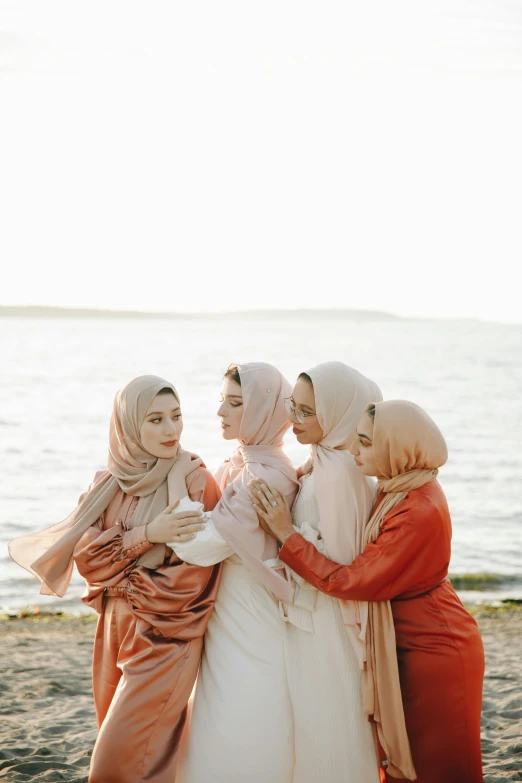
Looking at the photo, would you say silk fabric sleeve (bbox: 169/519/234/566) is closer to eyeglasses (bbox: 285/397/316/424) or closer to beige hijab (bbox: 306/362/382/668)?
beige hijab (bbox: 306/362/382/668)

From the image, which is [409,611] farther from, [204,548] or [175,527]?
[175,527]

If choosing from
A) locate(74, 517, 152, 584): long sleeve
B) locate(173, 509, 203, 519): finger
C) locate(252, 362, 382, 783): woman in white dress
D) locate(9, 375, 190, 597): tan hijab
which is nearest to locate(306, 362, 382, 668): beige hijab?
locate(252, 362, 382, 783): woman in white dress

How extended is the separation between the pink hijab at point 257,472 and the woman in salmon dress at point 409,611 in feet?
0.34

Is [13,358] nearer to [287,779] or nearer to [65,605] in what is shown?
[65,605]

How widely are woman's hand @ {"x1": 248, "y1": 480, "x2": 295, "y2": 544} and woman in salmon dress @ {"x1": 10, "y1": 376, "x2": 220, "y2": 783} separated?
0.85 feet

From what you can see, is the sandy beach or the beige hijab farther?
the sandy beach

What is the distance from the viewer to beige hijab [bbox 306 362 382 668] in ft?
12.2

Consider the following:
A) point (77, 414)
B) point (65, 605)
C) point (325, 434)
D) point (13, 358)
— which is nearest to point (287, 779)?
point (325, 434)

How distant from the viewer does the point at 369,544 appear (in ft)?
12.0

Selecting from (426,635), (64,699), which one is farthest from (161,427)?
(64,699)

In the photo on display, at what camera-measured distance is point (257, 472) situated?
3.84 meters

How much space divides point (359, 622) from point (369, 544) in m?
0.33

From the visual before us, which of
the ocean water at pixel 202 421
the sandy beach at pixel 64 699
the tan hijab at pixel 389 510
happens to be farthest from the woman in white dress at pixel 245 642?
the ocean water at pixel 202 421

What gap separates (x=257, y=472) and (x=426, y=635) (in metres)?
0.96
